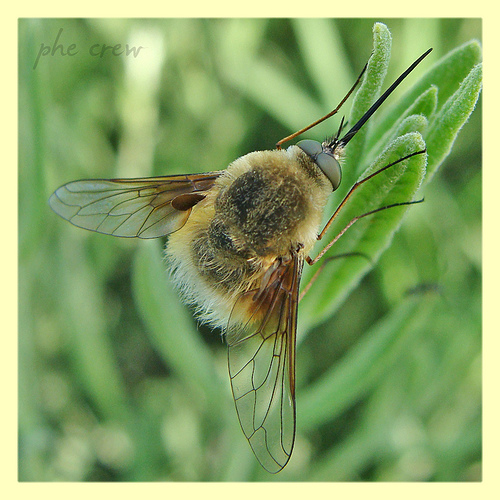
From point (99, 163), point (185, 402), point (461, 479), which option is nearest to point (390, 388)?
point (461, 479)

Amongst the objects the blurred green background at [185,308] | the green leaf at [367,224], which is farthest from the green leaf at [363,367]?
the green leaf at [367,224]

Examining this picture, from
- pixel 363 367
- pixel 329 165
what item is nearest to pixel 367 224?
pixel 329 165

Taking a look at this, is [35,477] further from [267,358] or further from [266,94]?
[266,94]

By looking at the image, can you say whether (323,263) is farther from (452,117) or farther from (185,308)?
(185,308)

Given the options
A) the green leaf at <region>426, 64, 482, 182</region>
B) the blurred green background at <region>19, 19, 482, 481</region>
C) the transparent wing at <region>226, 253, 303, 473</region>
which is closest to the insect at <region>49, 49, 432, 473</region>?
the transparent wing at <region>226, 253, 303, 473</region>

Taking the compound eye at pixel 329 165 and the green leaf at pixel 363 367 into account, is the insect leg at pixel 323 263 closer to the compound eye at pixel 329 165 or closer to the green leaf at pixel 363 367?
the compound eye at pixel 329 165

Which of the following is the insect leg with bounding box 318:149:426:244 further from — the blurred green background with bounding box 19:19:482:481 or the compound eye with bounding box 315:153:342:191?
the blurred green background with bounding box 19:19:482:481
